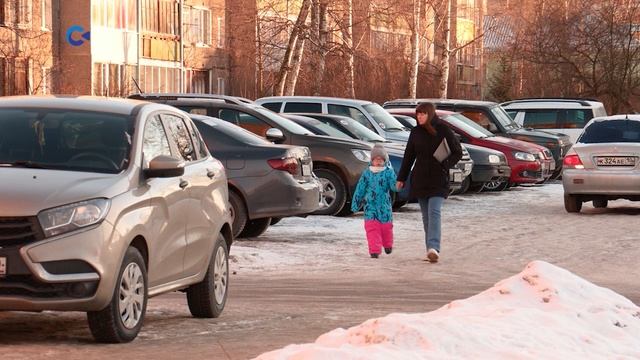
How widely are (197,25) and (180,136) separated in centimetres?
6526

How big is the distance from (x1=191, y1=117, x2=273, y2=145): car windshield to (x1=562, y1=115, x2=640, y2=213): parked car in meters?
7.80

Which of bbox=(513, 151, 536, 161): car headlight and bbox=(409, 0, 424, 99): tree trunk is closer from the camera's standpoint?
bbox=(513, 151, 536, 161): car headlight

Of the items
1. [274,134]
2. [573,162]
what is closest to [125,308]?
[274,134]

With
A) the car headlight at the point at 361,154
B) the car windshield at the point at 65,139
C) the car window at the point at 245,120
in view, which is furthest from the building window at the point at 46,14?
the car windshield at the point at 65,139

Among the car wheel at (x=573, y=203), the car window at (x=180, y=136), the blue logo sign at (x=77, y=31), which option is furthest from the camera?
the blue logo sign at (x=77, y=31)

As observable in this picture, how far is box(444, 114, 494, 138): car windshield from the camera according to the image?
3259 cm

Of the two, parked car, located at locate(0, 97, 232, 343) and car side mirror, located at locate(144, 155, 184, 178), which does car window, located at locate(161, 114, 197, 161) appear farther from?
car side mirror, located at locate(144, 155, 184, 178)

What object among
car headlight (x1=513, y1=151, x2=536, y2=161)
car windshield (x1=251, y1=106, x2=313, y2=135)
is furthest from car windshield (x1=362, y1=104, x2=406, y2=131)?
car windshield (x1=251, y1=106, x2=313, y2=135)

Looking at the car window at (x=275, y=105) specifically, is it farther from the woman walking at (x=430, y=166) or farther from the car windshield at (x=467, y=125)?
the woman walking at (x=430, y=166)

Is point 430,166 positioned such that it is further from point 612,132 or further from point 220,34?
point 220,34

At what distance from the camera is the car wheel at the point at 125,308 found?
32.5 ft

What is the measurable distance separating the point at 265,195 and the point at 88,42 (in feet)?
148

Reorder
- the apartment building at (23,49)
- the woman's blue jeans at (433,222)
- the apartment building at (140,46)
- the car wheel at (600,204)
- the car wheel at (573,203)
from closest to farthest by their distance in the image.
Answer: the woman's blue jeans at (433,222), the car wheel at (573,203), the car wheel at (600,204), the apartment building at (23,49), the apartment building at (140,46)

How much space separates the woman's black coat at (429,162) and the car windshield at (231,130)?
216 centimetres
